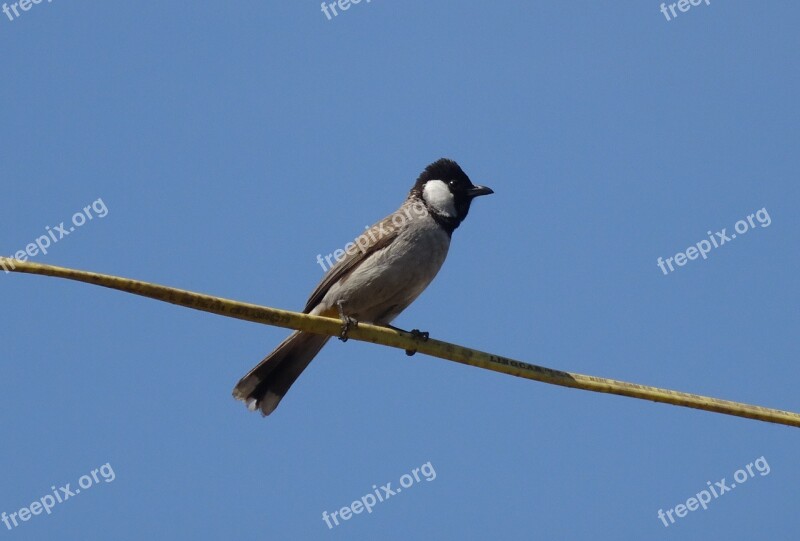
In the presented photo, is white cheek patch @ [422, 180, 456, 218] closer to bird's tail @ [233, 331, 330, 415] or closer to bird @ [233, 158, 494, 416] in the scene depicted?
bird @ [233, 158, 494, 416]

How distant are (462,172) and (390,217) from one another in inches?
37.3

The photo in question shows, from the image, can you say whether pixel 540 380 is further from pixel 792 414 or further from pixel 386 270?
pixel 386 270

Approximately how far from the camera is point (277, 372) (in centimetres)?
895

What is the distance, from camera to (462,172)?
→ 10.0 meters

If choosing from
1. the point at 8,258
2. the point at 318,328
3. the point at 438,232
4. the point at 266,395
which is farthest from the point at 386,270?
the point at 8,258

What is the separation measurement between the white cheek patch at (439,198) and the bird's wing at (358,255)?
52 cm

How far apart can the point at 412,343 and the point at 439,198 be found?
3310 mm

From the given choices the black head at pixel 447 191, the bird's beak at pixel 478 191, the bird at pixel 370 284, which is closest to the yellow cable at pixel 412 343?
the bird at pixel 370 284

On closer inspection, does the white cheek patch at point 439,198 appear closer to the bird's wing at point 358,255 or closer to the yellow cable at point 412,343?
the bird's wing at point 358,255

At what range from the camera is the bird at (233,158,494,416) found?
8.82 m

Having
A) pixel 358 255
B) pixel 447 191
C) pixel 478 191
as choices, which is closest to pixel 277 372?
pixel 358 255

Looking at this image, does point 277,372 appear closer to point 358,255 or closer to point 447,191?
point 358,255

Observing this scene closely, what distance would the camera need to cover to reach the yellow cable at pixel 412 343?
5.17 meters

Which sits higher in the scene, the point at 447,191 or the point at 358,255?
the point at 447,191
